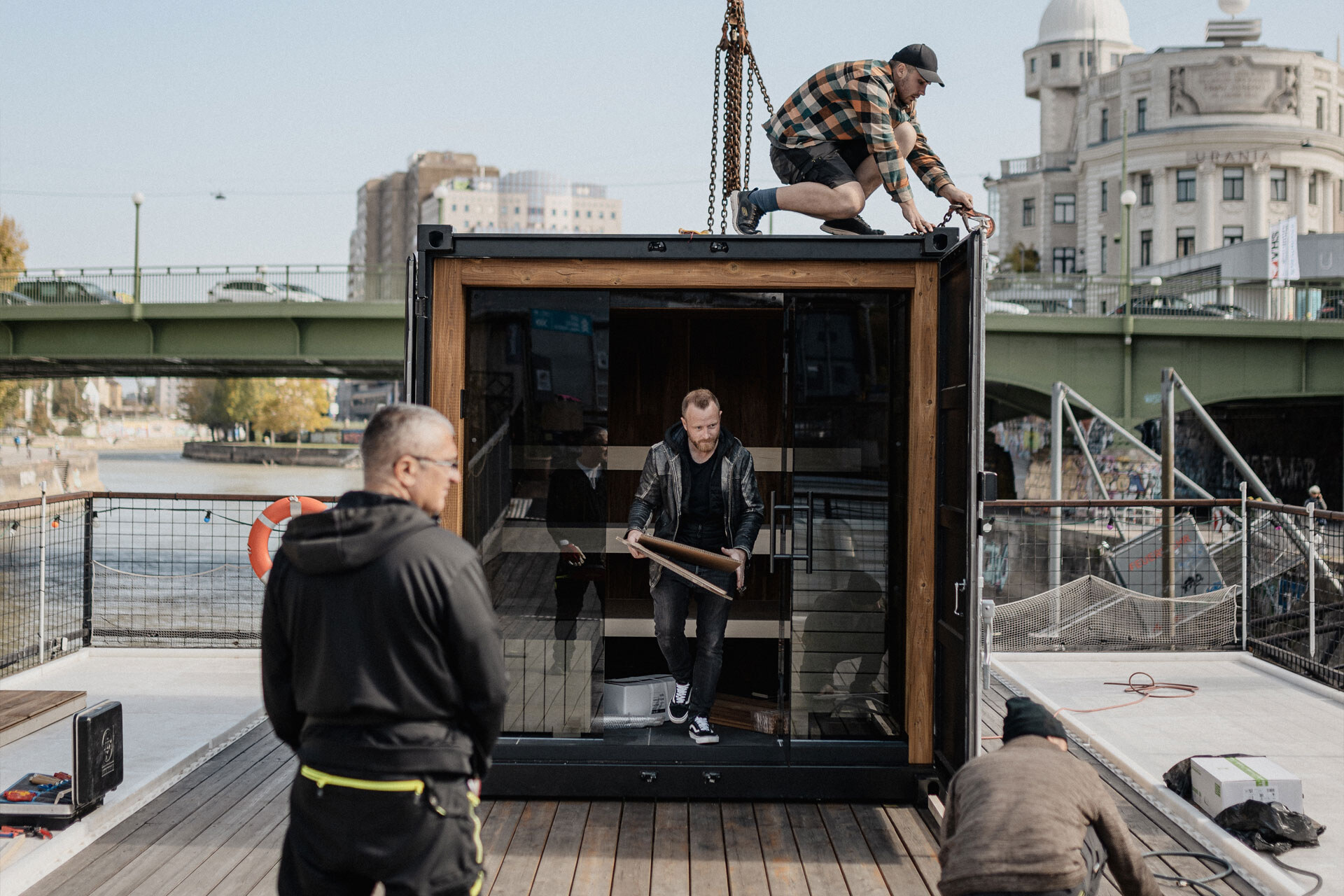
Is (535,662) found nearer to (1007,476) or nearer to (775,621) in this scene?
(775,621)

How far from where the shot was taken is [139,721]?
5.82 metres

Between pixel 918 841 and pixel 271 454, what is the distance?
6906cm

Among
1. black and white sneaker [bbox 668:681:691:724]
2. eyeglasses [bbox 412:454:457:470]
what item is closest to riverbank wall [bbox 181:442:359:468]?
black and white sneaker [bbox 668:681:691:724]

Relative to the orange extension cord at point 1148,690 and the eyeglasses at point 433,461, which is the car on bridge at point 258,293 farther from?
the eyeglasses at point 433,461

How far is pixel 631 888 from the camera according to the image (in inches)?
151

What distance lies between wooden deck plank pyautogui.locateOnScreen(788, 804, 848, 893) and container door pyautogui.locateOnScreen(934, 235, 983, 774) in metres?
0.56

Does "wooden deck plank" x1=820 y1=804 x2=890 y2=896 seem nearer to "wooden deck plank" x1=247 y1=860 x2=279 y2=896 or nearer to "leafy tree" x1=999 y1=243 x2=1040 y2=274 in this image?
"wooden deck plank" x1=247 y1=860 x2=279 y2=896

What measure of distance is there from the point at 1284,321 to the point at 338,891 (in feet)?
71.2

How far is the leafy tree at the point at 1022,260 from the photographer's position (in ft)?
209

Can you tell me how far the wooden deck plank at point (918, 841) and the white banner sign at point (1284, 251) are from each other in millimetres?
33991

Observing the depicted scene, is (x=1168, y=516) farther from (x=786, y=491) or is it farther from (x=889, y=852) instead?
(x=889, y=852)

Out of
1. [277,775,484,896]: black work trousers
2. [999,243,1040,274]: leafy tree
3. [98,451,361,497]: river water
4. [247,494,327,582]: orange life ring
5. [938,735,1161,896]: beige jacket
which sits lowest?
[98,451,361,497]: river water

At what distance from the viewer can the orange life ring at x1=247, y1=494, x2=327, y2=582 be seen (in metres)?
6.19

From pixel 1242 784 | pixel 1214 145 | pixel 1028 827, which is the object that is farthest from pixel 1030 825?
pixel 1214 145
